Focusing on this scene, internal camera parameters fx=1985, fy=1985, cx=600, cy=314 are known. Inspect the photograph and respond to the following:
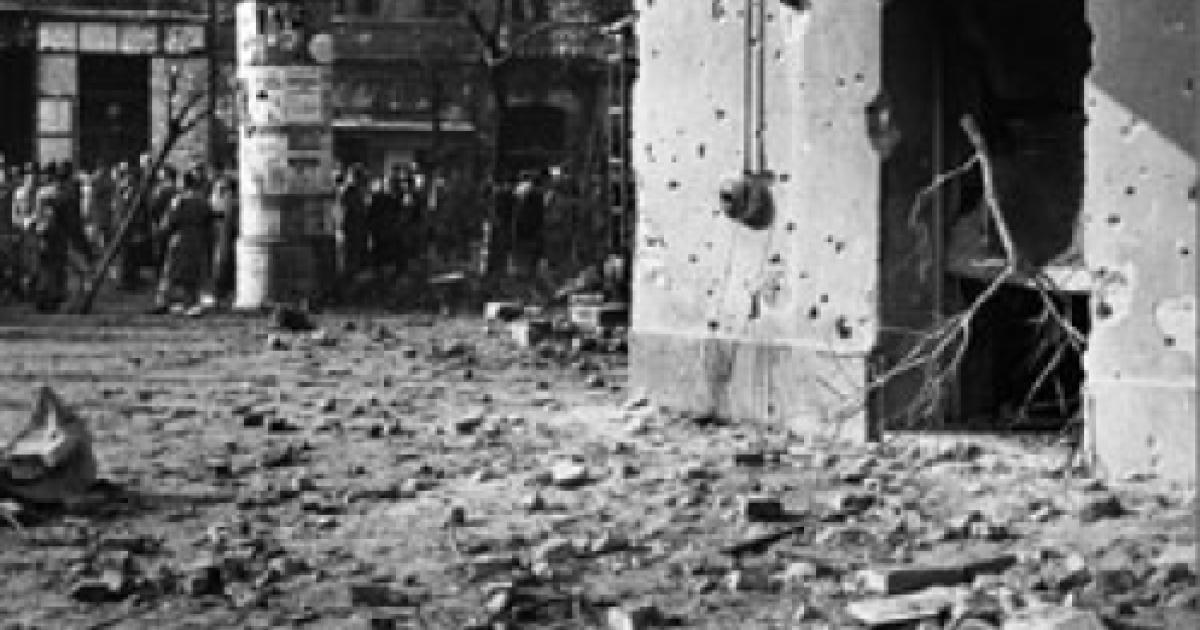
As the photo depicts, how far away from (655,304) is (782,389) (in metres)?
1.58

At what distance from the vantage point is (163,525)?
372 inches

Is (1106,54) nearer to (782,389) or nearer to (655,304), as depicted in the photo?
(782,389)

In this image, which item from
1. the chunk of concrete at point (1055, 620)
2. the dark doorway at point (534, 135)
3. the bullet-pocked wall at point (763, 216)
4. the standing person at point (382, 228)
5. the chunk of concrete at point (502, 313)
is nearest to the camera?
the chunk of concrete at point (1055, 620)

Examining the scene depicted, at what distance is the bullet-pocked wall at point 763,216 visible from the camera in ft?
35.9

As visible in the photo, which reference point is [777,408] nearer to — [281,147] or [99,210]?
[281,147]

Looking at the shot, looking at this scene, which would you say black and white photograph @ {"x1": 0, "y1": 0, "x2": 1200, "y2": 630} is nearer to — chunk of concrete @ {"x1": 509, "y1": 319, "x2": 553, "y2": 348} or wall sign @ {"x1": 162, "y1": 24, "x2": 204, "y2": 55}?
chunk of concrete @ {"x1": 509, "y1": 319, "x2": 553, "y2": 348}

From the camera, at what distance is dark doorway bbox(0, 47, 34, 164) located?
39594 mm

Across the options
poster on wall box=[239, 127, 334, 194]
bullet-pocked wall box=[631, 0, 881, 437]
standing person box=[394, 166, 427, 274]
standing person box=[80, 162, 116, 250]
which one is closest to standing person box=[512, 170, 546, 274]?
standing person box=[394, 166, 427, 274]

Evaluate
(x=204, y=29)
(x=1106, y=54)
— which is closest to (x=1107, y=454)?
(x=1106, y=54)

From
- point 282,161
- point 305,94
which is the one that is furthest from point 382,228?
point 305,94

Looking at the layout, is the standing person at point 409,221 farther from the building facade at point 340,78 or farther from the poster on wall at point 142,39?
the poster on wall at point 142,39

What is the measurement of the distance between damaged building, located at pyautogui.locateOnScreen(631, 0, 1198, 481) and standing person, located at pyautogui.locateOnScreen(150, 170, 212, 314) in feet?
46.0

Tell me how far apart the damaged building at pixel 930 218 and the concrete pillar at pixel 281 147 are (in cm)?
1091

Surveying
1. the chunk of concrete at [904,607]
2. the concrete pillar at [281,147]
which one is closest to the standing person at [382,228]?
the concrete pillar at [281,147]
